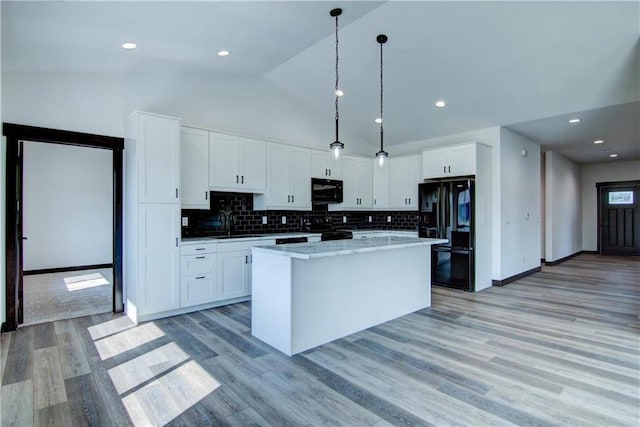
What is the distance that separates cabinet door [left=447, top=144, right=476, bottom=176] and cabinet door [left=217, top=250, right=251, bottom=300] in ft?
11.8

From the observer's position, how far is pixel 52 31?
2.98 metres

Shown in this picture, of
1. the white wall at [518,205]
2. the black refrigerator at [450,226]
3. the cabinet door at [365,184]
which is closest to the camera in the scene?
the black refrigerator at [450,226]

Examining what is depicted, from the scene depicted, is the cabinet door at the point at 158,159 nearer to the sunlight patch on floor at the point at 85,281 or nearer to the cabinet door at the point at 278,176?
the cabinet door at the point at 278,176

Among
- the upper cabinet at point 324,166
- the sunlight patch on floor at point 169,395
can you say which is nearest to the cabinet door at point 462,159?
the upper cabinet at point 324,166

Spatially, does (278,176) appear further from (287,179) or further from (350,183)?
(350,183)

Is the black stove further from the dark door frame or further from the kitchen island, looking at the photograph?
the dark door frame

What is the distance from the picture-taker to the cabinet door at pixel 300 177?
572 centimetres

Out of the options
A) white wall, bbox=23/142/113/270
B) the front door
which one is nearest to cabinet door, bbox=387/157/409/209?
white wall, bbox=23/142/113/270

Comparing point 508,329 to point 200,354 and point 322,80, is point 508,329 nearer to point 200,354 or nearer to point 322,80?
point 200,354

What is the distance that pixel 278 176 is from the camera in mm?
5523

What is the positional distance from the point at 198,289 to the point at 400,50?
394 cm

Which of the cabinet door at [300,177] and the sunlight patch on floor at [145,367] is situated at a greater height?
the cabinet door at [300,177]

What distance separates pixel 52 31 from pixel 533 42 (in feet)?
15.6

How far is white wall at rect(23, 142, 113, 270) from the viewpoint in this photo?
6703 millimetres
